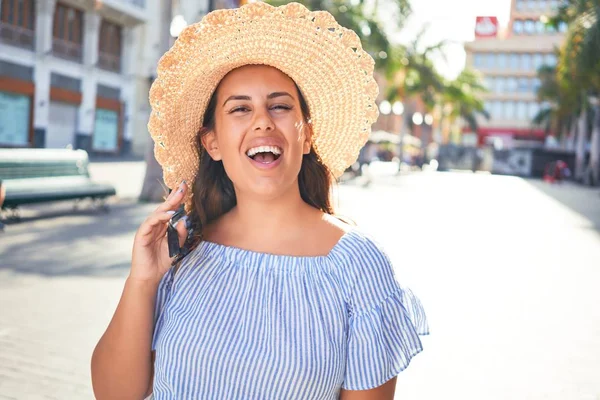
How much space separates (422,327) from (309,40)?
35.7 inches

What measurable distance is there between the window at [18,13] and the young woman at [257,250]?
27.0m

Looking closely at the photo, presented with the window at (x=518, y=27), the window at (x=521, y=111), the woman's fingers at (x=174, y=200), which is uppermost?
the window at (x=518, y=27)

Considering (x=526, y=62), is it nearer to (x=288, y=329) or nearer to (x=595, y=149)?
(x=595, y=149)

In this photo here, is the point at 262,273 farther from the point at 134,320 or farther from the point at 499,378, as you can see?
the point at 499,378

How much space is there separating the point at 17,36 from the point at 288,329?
2829cm

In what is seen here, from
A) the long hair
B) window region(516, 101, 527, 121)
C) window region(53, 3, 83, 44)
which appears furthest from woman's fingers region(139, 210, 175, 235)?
window region(516, 101, 527, 121)

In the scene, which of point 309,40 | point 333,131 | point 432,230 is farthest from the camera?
point 432,230

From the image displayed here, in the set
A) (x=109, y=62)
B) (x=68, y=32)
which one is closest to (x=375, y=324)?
(x=68, y=32)

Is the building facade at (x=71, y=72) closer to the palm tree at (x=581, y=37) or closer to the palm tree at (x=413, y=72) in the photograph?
the palm tree at (x=413, y=72)

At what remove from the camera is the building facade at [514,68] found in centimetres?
7944

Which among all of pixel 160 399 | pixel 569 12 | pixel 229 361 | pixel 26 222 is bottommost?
pixel 26 222

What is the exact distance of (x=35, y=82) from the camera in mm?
28000

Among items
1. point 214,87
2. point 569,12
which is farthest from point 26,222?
point 569,12

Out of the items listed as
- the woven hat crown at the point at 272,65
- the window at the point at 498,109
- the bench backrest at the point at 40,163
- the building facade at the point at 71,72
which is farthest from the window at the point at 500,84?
the woven hat crown at the point at 272,65
